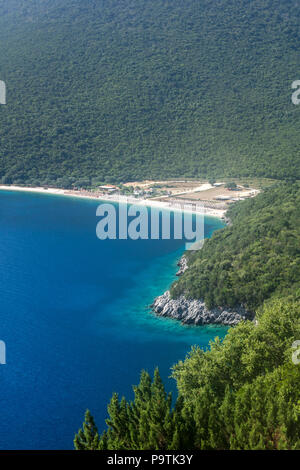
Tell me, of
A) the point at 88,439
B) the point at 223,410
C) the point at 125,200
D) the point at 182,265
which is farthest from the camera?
the point at 125,200

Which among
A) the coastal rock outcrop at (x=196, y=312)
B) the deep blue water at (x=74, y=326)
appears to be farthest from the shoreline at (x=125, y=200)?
the coastal rock outcrop at (x=196, y=312)

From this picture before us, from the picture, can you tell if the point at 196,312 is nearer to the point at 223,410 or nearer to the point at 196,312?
the point at 196,312

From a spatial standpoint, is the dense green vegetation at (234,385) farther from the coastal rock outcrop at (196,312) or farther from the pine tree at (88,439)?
the coastal rock outcrop at (196,312)

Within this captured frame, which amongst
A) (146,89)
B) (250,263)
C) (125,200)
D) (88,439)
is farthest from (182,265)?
(146,89)

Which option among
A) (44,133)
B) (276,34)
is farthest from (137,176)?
(276,34)

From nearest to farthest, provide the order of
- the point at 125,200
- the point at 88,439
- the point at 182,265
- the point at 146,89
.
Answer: the point at 88,439 < the point at 182,265 < the point at 125,200 < the point at 146,89
